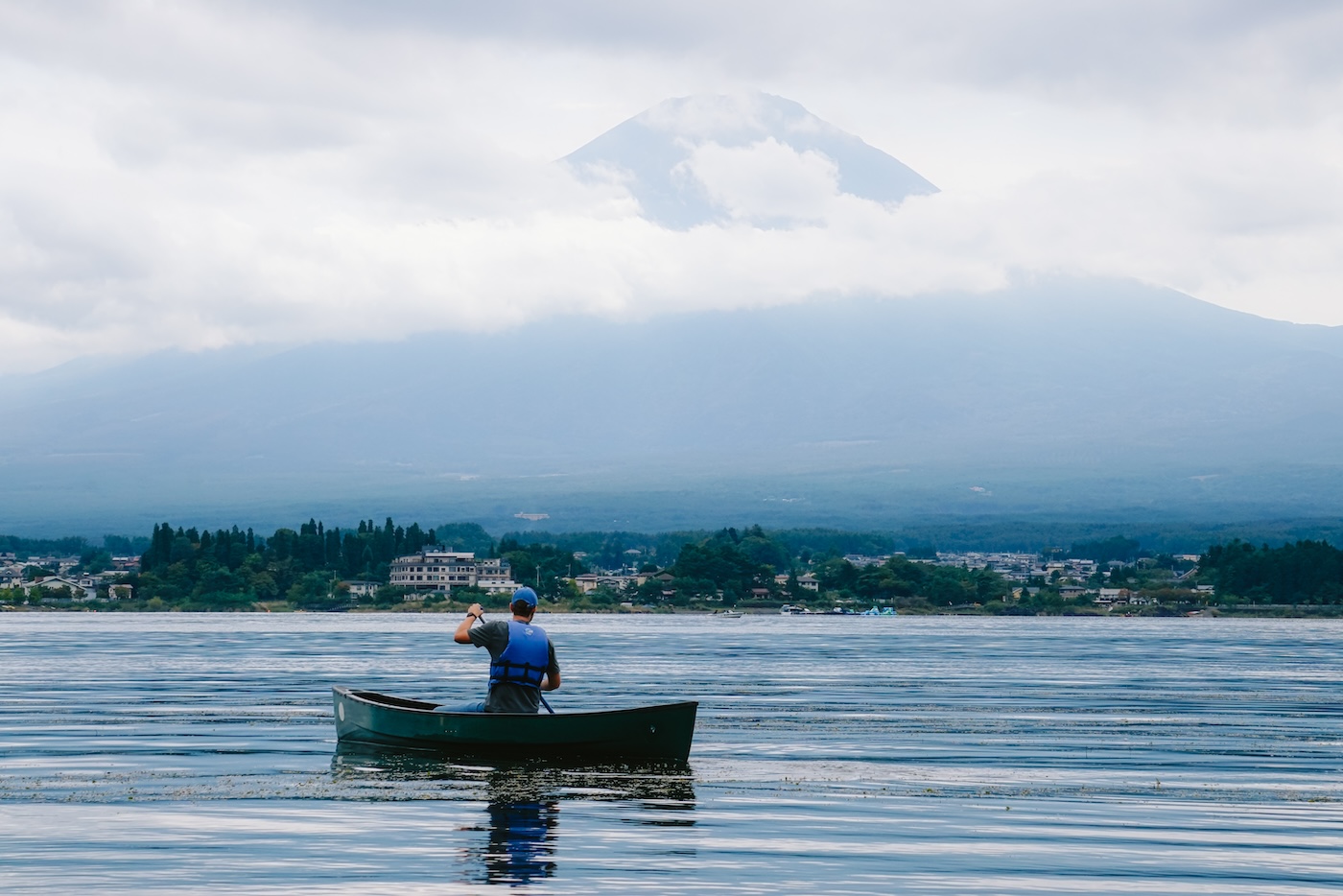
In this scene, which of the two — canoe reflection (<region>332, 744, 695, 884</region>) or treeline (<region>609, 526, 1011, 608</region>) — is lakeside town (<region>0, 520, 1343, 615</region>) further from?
canoe reflection (<region>332, 744, 695, 884</region>)

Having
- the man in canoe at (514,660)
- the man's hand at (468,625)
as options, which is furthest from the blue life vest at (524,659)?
the man's hand at (468,625)

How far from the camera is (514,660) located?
29516mm

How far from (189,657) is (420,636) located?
3275 cm

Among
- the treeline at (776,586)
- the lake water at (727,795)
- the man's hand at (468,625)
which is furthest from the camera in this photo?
the treeline at (776,586)

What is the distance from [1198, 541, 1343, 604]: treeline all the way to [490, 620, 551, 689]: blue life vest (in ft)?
525

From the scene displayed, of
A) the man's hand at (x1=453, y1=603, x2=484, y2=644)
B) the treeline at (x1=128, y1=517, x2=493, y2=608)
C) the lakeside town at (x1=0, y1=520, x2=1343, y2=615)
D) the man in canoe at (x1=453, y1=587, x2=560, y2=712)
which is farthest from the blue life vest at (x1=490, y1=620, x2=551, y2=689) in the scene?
the treeline at (x1=128, y1=517, x2=493, y2=608)

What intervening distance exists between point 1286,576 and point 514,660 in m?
163

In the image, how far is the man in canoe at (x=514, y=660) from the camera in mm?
29109

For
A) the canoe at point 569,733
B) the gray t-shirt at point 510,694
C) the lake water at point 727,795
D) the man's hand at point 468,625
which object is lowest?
the lake water at point 727,795

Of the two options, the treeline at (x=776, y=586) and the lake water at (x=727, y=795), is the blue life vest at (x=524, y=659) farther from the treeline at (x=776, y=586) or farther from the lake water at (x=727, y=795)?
the treeline at (x=776, y=586)

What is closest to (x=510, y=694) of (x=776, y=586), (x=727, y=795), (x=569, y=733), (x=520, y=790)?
(x=569, y=733)

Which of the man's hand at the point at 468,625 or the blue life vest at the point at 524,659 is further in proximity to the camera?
the blue life vest at the point at 524,659

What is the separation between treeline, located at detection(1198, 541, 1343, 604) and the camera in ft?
582

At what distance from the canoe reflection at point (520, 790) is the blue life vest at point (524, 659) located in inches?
51.9
